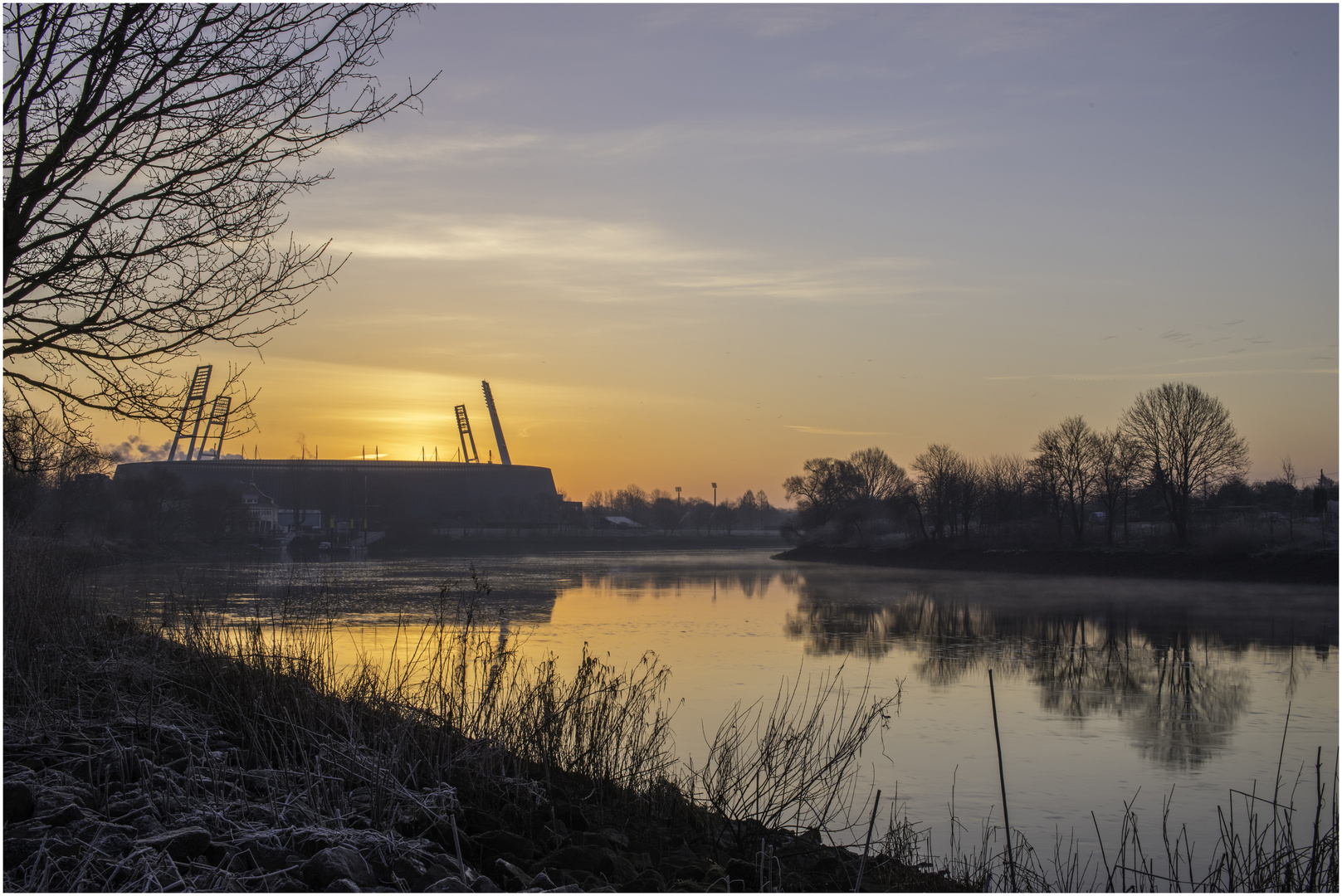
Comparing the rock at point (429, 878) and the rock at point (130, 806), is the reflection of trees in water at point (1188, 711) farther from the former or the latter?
the rock at point (130, 806)

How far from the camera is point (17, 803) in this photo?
4.38 meters

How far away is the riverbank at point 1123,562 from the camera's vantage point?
34.8 metres

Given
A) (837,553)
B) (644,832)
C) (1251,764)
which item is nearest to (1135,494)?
(837,553)

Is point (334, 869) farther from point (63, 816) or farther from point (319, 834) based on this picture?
point (63, 816)

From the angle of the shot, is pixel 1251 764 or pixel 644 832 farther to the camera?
pixel 1251 764

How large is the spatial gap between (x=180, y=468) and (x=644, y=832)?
389 feet

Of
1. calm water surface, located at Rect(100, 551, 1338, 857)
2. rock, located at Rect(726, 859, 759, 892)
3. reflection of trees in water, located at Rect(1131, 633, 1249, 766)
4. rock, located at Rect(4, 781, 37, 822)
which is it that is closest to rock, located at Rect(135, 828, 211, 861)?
rock, located at Rect(4, 781, 37, 822)

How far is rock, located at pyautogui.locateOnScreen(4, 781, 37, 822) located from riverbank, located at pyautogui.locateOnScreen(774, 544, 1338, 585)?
35.0 meters

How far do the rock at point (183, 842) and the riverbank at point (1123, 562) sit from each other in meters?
34.6

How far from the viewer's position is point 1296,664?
53.4ft

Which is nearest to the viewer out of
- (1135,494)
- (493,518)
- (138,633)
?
(138,633)

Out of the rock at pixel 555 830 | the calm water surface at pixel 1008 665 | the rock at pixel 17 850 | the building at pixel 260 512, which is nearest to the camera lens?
the rock at pixel 17 850

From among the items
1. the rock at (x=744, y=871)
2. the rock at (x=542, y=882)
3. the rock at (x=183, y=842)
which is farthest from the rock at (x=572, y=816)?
the rock at (x=183, y=842)

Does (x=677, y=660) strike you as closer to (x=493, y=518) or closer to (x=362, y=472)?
(x=493, y=518)
